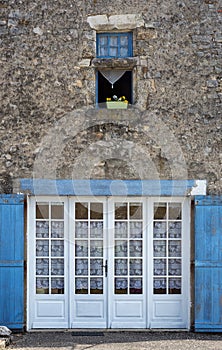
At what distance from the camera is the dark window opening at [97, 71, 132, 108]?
8.80m

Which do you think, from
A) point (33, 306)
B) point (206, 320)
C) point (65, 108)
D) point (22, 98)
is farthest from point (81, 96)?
point (206, 320)

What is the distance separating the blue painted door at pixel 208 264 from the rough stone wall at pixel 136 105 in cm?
34

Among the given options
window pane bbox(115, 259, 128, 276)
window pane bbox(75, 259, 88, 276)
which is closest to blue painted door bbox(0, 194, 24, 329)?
window pane bbox(75, 259, 88, 276)

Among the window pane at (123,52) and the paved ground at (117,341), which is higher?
the window pane at (123,52)

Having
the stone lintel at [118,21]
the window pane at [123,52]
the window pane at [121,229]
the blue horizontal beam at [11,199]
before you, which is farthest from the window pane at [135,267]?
the stone lintel at [118,21]

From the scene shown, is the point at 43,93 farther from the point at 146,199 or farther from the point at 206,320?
the point at 206,320

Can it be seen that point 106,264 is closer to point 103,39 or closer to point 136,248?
point 136,248

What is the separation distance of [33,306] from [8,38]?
3776 mm

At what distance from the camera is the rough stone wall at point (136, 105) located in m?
8.59

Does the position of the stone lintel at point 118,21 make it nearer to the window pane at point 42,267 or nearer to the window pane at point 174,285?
the window pane at point 42,267

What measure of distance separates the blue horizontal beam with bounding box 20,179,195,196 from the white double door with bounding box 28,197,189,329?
183 mm

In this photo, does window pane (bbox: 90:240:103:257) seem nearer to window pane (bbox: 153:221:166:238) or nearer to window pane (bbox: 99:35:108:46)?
window pane (bbox: 153:221:166:238)

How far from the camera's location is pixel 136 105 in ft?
28.3

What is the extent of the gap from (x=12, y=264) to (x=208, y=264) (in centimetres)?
269
